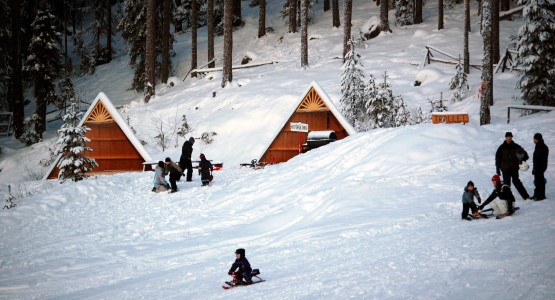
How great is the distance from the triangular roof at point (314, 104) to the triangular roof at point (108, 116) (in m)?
5.73

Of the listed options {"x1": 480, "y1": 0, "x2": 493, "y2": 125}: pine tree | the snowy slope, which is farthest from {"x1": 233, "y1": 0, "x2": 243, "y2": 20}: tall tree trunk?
{"x1": 480, "y1": 0, "x2": 493, "y2": 125}: pine tree

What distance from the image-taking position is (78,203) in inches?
631

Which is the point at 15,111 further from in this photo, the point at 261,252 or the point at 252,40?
the point at 261,252

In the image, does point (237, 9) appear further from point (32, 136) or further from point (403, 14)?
point (32, 136)

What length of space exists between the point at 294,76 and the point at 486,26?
1377 centimetres

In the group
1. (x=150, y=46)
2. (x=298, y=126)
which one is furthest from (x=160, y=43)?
(x=298, y=126)

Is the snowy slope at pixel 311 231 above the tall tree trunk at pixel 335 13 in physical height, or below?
below

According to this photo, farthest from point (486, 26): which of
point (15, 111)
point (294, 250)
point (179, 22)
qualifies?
point (179, 22)

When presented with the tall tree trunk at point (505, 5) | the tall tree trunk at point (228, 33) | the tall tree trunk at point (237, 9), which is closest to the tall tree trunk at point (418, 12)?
the tall tree trunk at point (505, 5)

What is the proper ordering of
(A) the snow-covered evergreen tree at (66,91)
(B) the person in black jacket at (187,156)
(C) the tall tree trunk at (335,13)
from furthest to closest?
(C) the tall tree trunk at (335,13), (A) the snow-covered evergreen tree at (66,91), (B) the person in black jacket at (187,156)

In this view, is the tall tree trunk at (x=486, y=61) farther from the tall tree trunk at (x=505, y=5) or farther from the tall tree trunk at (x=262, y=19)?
the tall tree trunk at (x=505, y=5)

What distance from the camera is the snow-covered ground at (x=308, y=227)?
718 cm

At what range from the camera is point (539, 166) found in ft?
34.1

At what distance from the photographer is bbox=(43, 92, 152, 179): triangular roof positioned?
71.9 feet
